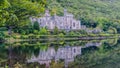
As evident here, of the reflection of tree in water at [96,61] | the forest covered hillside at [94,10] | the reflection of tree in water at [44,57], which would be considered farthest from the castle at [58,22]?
the reflection of tree in water at [96,61]

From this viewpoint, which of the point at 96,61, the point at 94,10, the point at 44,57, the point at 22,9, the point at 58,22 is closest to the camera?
the point at 96,61

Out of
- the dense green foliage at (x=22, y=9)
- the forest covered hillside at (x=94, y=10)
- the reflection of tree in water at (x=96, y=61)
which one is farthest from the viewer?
the forest covered hillside at (x=94, y=10)

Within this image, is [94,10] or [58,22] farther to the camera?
[94,10]

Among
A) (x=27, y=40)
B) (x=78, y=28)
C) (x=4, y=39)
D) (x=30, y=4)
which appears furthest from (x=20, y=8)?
(x=78, y=28)

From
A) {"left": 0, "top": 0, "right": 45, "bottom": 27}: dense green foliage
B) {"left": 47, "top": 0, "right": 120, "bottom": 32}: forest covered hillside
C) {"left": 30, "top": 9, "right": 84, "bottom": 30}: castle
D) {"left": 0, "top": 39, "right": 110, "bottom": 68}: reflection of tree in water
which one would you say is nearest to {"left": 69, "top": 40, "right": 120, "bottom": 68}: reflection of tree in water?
{"left": 0, "top": 39, "right": 110, "bottom": 68}: reflection of tree in water

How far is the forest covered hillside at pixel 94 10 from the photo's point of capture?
98.2m

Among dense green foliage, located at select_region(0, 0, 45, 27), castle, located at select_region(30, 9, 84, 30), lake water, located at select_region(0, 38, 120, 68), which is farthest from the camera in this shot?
castle, located at select_region(30, 9, 84, 30)

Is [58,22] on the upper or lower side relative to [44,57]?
lower

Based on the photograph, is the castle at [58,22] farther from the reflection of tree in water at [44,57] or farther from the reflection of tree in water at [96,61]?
the reflection of tree in water at [96,61]

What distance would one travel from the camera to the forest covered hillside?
9815 cm

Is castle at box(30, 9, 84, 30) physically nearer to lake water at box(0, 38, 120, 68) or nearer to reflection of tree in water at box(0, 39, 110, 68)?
lake water at box(0, 38, 120, 68)

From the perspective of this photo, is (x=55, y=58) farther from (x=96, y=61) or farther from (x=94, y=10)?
(x=94, y=10)

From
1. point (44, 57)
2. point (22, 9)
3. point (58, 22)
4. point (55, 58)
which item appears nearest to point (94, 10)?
point (58, 22)

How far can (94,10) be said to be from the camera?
13100cm
